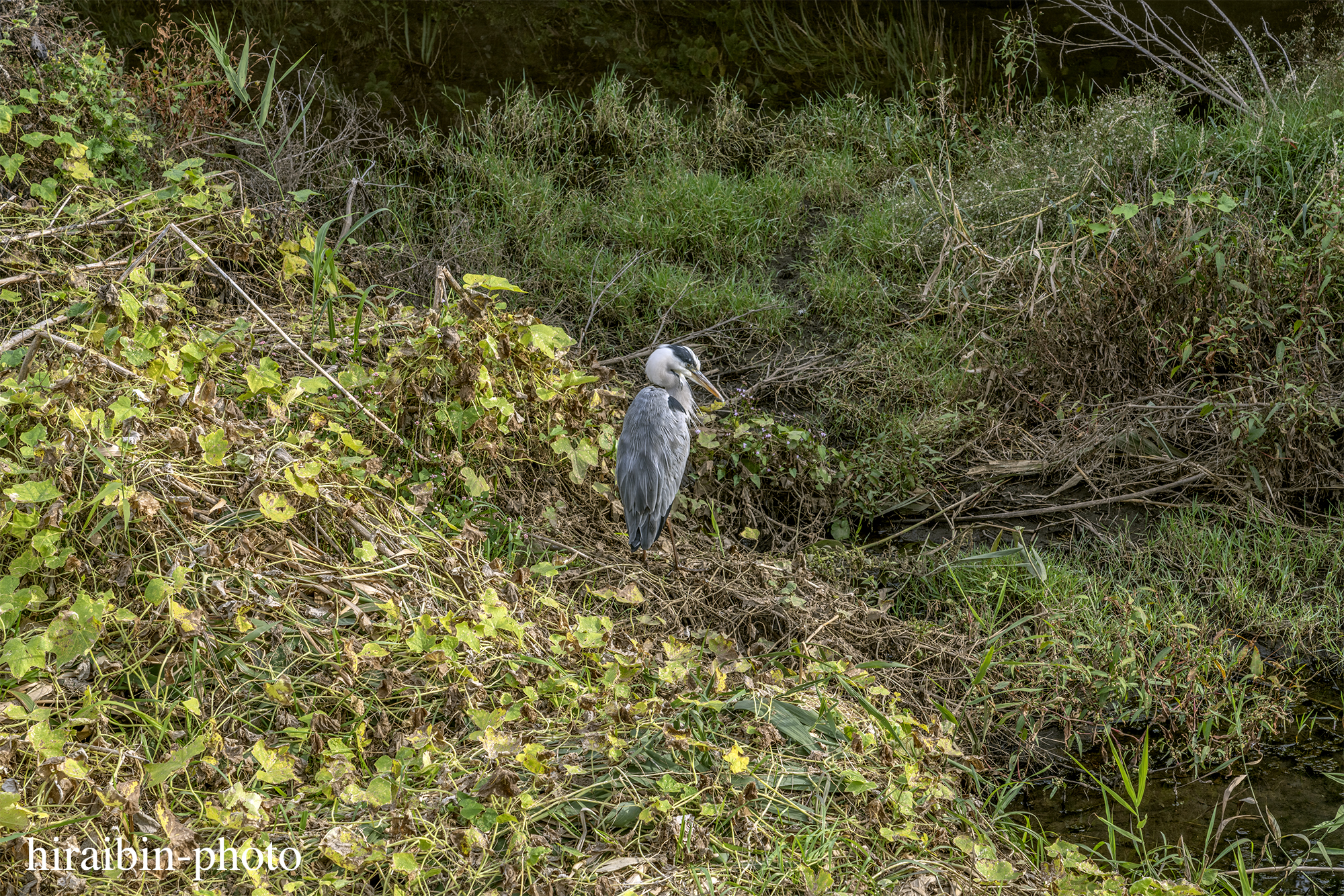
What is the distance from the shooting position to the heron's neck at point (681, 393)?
3799 mm

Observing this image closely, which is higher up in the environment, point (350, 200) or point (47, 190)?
point (47, 190)

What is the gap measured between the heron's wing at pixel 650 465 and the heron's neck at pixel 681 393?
150 mm

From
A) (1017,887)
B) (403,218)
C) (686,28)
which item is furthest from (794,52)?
(1017,887)

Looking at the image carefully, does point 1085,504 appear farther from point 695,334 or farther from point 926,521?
point 695,334

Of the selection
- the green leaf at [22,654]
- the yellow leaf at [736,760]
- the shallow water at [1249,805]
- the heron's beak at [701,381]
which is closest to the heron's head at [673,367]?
the heron's beak at [701,381]

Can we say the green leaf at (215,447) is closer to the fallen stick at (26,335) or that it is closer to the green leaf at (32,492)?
the green leaf at (32,492)

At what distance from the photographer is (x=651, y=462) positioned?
3.47 metres

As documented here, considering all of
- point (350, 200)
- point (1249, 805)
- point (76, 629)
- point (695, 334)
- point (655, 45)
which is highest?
point (655, 45)

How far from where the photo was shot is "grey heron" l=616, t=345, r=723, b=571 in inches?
137

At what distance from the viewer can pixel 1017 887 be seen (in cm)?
243

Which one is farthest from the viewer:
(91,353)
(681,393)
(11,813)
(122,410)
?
(681,393)

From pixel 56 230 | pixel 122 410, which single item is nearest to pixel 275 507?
pixel 122 410

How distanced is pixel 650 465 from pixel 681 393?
1.51 ft

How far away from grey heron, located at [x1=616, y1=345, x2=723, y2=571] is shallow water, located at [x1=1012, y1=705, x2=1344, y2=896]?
1.52 metres
